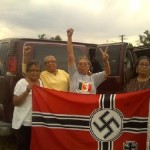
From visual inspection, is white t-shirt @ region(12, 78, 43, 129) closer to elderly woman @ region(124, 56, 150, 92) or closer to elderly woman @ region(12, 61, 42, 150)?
elderly woman @ region(12, 61, 42, 150)

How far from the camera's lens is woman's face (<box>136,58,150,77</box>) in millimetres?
5586

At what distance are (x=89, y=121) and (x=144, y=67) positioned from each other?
107cm

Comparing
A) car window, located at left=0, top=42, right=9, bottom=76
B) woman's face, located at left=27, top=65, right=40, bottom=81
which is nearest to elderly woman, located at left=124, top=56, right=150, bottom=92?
woman's face, located at left=27, top=65, right=40, bottom=81

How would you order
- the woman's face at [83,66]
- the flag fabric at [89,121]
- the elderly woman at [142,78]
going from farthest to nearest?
the woman's face at [83,66] < the elderly woman at [142,78] < the flag fabric at [89,121]

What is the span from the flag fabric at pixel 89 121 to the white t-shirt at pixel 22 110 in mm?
78

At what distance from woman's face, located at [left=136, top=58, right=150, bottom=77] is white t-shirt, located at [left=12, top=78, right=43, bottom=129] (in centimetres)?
156

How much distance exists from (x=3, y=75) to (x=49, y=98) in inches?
60.7

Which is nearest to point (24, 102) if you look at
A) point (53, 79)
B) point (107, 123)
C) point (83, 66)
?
point (53, 79)

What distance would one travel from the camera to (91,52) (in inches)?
301

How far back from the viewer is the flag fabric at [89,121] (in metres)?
5.33

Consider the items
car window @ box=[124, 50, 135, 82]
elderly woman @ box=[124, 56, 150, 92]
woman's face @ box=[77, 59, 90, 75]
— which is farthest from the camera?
car window @ box=[124, 50, 135, 82]

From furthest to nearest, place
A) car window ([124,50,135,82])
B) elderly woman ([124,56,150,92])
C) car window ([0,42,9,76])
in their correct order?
car window ([124,50,135,82]) < car window ([0,42,9,76]) < elderly woman ([124,56,150,92])

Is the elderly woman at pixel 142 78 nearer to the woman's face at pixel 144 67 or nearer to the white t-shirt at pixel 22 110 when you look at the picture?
the woman's face at pixel 144 67

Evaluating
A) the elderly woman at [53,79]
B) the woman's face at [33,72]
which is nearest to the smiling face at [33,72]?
the woman's face at [33,72]
